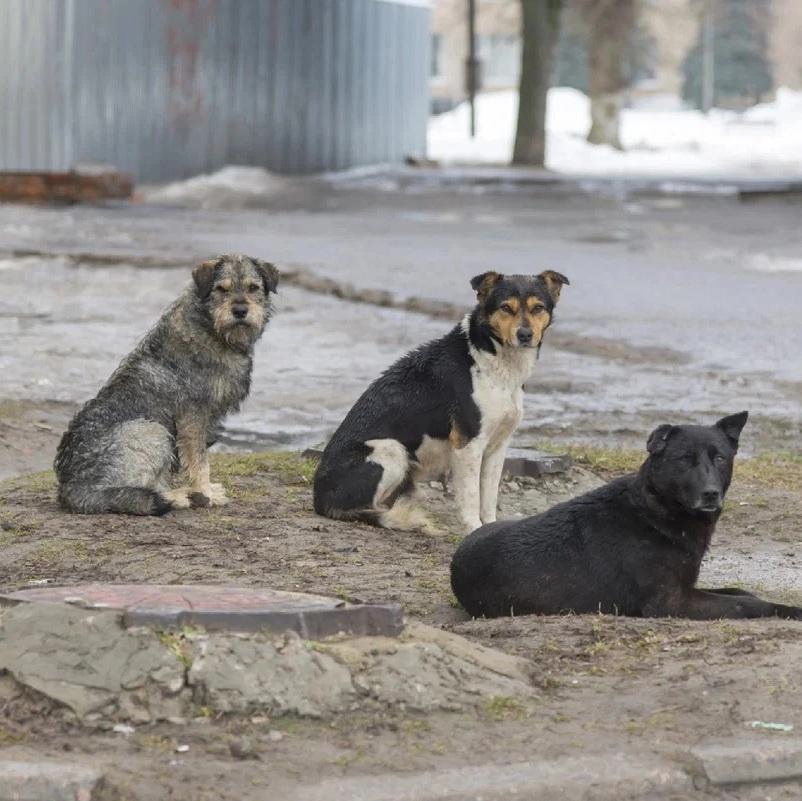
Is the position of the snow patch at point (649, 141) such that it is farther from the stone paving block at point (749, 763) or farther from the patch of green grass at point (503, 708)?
the stone paving block at point (749, 763)

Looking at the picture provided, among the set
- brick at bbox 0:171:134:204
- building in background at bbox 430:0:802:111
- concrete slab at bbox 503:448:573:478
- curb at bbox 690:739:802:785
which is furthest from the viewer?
building in background at bbox 430:0:802:111

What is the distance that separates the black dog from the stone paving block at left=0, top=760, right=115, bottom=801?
254 cm

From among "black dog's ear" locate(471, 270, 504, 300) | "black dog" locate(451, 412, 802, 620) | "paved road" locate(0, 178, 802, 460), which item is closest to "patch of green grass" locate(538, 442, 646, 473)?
"paved road" locate(0, 178, 802, 460)

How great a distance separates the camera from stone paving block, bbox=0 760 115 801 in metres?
5.02

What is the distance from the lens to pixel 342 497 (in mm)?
9219

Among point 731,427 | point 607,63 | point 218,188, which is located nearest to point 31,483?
point 731,427

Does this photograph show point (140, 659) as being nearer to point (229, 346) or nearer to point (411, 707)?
point (411, 707)

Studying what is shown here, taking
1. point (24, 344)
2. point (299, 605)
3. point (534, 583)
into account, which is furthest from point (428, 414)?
point (24, 344)

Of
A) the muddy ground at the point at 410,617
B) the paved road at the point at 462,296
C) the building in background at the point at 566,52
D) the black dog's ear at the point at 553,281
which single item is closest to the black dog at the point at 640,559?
the muddy ground at the point at 410,617

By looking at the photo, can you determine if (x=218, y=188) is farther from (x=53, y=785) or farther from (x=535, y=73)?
(x=53, y=785)

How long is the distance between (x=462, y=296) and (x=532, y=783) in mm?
14249

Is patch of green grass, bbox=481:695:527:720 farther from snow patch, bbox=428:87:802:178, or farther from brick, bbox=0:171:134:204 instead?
snow patch, bbox=428:87:802:178

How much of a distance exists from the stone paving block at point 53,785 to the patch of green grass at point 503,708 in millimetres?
1294

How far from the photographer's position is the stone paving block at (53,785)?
5.02 meters
